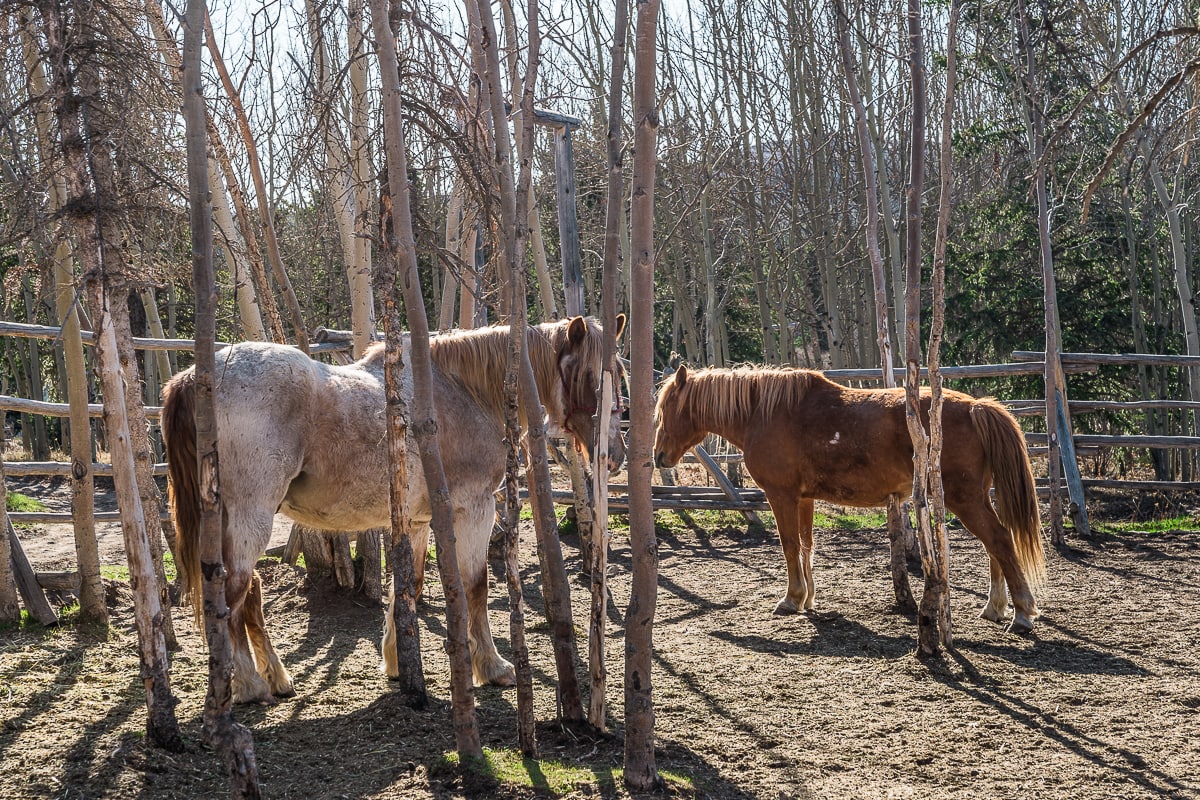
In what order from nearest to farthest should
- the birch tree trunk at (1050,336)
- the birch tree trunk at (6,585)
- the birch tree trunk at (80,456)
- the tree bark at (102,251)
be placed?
the tree bark at (102,251), the birch tree trunk at (80,456), the birch tree trunk at (6,585), the birch tree trunk at (1050,336)

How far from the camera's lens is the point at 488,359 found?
5.04 metres

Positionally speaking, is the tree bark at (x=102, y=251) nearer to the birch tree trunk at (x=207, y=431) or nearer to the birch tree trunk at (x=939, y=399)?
the birch tree trunk at (x=207, y=431)

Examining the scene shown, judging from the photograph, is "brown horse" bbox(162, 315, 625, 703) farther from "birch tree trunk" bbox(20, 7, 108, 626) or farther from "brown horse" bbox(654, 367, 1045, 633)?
"brown horse" bbox(654, 367, 1045, 633)

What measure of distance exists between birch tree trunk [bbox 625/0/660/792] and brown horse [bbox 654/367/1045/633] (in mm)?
3411

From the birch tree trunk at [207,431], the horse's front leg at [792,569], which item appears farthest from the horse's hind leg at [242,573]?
the horse's front leg at [792,569]

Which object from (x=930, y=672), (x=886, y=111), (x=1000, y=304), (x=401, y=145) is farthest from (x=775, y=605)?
(x=886, y=111)

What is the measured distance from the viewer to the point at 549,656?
18.1 feet

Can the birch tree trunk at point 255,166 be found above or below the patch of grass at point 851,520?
above

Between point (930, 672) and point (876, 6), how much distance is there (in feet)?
12.3

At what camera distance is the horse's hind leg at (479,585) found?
16.0ft

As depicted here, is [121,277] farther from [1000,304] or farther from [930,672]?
[1000,304]

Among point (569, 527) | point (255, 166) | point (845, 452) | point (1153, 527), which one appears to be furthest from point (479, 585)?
point (1153, 527)

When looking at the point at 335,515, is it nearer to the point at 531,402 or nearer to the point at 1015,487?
the point at 531,402

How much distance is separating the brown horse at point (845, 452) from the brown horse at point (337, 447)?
2.05 metres
